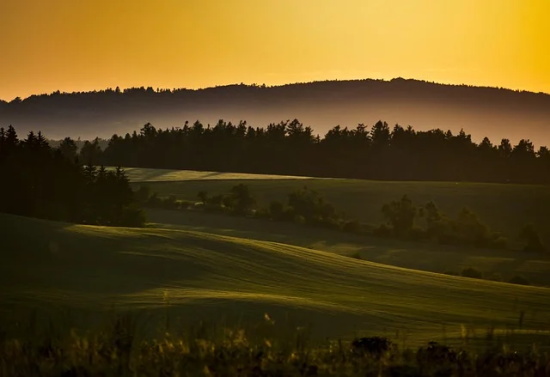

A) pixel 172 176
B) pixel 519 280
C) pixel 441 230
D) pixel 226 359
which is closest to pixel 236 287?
pixel 226 359

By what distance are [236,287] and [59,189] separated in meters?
42.9

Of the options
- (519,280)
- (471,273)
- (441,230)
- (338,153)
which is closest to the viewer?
(519,280)

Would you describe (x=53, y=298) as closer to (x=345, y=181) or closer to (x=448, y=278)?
(x=448, y=278)

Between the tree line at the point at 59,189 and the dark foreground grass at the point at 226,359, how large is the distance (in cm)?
5963

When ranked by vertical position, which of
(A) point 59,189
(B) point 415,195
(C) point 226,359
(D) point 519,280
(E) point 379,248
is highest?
(B) point 415,195

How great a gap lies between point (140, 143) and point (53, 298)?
149 metres

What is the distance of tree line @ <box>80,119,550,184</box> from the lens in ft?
531

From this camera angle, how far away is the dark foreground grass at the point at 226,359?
11531 mm

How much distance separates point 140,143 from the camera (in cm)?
17412

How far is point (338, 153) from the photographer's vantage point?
16812 centimetres

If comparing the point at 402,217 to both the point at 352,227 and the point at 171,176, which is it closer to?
the point at 352,227

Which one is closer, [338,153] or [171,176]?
[171,176]

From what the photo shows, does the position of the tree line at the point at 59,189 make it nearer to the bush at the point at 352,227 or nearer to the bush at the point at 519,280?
the bush at the point at 352,227

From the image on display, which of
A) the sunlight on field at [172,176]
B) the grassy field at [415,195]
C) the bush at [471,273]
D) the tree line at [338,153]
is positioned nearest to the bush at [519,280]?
the bush at [471,273]
